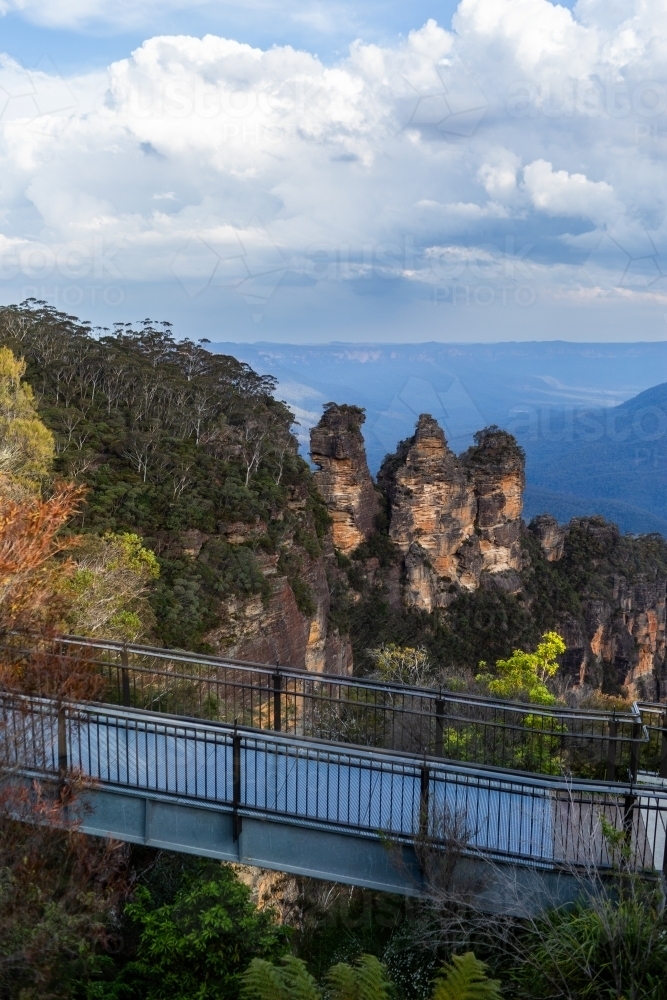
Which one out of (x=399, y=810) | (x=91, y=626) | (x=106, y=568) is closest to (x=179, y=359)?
(x=106, y=568)

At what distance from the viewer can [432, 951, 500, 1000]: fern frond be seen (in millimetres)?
6773

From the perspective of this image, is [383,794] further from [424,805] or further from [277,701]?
[277,701]

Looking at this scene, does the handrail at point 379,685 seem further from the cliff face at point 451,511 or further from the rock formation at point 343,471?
the cliff face at point 451,511

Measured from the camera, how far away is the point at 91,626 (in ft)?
51.2

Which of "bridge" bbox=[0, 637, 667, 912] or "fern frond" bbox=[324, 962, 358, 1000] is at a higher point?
"bridge" bbox=[0, 637, 667, 912]

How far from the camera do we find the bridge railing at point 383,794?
8.04m

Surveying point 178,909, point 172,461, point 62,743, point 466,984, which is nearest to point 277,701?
point 178,909

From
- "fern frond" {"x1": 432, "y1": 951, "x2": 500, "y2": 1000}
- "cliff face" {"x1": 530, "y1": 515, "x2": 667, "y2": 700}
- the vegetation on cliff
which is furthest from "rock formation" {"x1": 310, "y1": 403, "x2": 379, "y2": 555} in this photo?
"fern frond" {"x1": 432, "y1": 951, "x2": 500, "y2": 1000}

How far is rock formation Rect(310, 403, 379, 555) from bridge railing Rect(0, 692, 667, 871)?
4497 centimetres

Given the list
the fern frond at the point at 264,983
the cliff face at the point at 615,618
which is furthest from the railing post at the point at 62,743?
the cliff face at the point at 615,618

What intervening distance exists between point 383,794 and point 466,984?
2.70 m

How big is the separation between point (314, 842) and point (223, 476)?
105 feet

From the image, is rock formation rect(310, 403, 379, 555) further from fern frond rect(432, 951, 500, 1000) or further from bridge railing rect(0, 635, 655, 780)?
fern frond rect(432, 951, 500, 1000)

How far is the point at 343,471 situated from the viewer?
5453 cm
